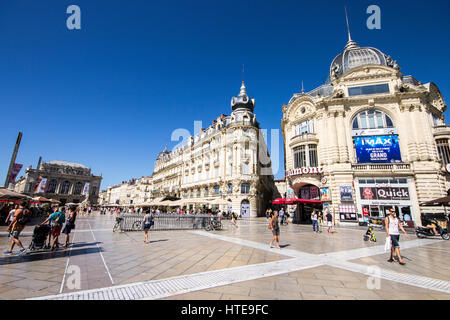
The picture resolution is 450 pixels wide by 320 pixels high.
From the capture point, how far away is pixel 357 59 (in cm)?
2925

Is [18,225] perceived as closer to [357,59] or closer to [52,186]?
[357,59]

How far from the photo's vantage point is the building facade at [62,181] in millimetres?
76188

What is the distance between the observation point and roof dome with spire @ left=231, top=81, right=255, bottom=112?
39.8m

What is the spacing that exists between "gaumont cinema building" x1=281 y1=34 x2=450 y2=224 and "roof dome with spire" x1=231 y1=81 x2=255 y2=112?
1343 cm

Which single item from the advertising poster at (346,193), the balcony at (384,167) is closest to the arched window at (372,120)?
the balcony at (384,167)

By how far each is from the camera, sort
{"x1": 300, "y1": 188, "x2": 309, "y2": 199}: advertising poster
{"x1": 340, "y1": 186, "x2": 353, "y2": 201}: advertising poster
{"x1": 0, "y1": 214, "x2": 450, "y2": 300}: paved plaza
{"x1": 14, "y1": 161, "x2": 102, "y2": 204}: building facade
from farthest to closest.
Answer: {"x1": 14, "y1": 161, "x2": 102, "y2": 204}: building facade < {"x1": 300, "y1": 188, "x2": 309, "y2": 199}: advertising poster < {"x1": 340, "y1": 186, "x2": 353, "y2": 201}: advertising poster < {"x1": 0, "y1": 214, "x2": 450, "y2": 300}: paved plaza

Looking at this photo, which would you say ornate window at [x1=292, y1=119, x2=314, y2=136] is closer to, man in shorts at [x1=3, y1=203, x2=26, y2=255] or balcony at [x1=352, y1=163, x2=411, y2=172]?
balcony at [x1=352, y1=163, x2=411, y2=172]

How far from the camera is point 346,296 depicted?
3.85 meters

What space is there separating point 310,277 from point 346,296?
Answer: 1233 millimetres

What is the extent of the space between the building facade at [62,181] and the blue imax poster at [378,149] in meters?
87.1

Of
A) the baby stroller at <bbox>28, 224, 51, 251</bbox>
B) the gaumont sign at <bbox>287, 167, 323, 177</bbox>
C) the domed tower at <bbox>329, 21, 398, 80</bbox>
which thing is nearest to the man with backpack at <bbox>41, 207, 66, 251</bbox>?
the baby stroller at <bbox>28, 224, 51, 251</bbox>

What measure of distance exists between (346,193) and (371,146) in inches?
269
